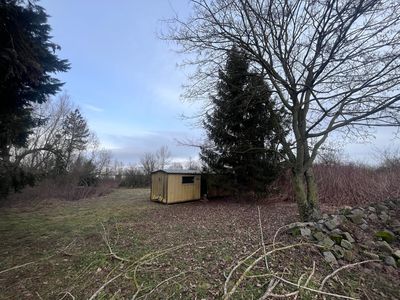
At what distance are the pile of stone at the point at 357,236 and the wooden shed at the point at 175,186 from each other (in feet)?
25.3

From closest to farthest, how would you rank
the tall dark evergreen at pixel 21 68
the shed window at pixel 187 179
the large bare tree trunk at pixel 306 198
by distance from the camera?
the tall dark evergreen at pixel 21 68 → the large bare tree trunk at pixel 306 198 → the shed window at pixel 187 179

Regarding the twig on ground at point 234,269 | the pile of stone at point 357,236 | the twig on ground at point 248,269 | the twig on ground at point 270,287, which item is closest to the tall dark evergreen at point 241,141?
the pile of stone at point 357,236

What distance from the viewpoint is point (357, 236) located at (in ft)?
15.9

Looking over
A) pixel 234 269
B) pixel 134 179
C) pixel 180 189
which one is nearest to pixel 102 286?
pixel 234 269

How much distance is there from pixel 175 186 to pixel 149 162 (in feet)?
65.8

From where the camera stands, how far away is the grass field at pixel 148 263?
135 inches

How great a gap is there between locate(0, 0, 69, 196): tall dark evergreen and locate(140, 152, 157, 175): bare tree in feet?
72.3

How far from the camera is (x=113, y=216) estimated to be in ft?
28.5

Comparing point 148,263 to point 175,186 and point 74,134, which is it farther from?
point 74,134

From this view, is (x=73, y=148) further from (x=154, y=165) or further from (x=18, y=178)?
(x=18, y=178)

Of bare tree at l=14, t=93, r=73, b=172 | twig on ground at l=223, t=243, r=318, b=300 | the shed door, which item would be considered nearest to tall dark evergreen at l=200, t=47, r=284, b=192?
the shed door

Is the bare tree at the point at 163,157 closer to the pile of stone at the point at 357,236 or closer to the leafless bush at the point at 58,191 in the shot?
the leafless bush at the point at 58,191

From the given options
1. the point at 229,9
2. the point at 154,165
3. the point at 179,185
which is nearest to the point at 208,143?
the point at 179,185

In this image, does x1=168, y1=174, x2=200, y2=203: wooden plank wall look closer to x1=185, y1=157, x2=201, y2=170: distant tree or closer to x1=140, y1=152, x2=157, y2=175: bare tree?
x1=185, y1=157, x2=201, y2=170: distant tree
